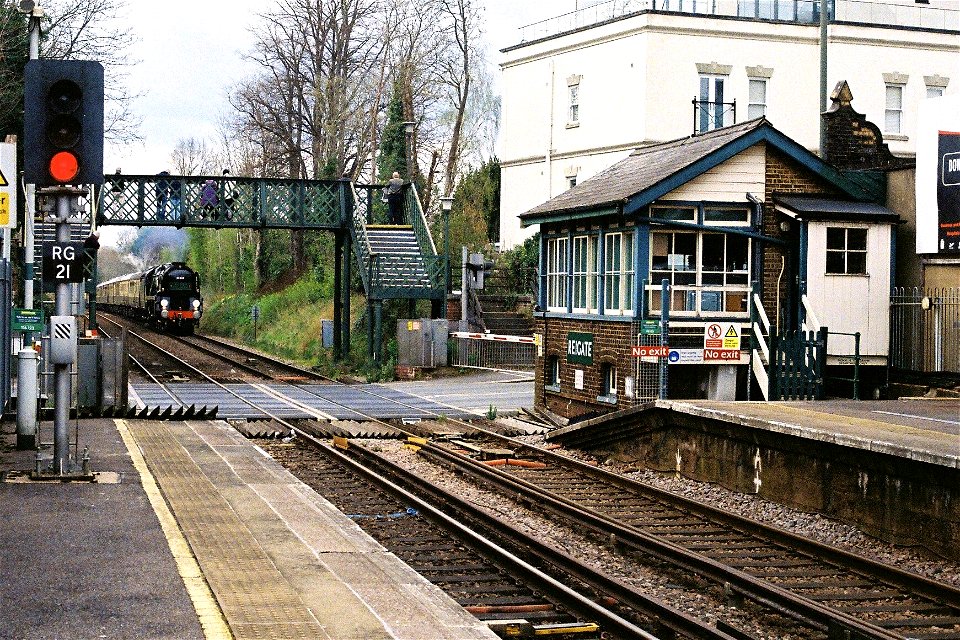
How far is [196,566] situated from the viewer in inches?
359

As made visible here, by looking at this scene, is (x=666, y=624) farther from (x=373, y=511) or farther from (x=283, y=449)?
(x=283, y=449)

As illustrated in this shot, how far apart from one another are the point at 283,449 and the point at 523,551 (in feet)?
28.0

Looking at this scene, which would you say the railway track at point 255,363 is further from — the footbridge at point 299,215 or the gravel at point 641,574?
the gravel at point 641,574

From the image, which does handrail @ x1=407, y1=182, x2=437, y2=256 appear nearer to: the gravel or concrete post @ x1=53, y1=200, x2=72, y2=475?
the gravel

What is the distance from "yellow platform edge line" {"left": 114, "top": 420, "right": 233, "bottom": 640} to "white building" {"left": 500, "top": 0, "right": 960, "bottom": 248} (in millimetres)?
30763

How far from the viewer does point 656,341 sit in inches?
774

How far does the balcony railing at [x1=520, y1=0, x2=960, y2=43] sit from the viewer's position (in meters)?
42.2

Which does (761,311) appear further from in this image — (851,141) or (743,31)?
(743,31)

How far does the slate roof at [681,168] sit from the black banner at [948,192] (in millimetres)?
2688

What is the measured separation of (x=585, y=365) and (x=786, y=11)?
25.8 m

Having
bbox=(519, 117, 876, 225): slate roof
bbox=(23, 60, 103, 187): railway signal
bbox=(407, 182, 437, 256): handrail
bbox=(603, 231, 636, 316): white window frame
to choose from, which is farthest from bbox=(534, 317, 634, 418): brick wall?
bbox=(407, 182, 437, 256): handrail

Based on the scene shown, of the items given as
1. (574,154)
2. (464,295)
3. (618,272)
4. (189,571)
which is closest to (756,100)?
(574,154)

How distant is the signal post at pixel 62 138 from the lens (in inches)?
493

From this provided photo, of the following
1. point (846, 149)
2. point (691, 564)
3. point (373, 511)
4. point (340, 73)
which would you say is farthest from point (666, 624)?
point (340, 73)
